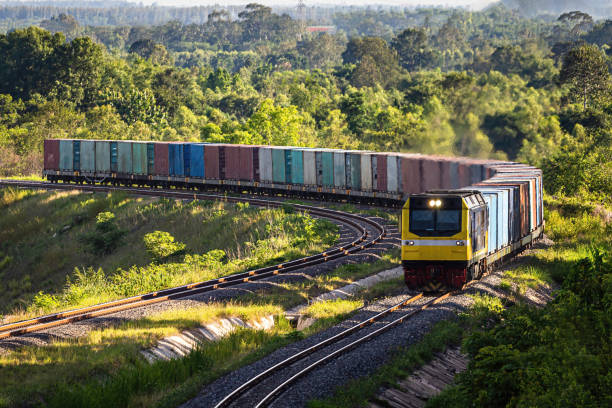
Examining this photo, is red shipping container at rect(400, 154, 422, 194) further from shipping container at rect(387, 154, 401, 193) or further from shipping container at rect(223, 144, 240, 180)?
shipping container at rect(223, 144, 240, 180)

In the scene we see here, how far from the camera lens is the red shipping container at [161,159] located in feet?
195

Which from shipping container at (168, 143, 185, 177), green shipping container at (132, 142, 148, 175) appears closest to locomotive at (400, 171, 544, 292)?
shipping container at (168, 143, 185, 177)

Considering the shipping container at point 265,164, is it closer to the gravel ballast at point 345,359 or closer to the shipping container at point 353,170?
the shipping container at point 353,170

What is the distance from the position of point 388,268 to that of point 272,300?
6.14 m

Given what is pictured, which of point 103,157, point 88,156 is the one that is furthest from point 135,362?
point 88,156

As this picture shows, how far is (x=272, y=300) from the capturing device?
23.5 meters

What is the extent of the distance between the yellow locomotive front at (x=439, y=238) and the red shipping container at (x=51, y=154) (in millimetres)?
50807

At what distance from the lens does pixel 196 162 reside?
5762 centimetres

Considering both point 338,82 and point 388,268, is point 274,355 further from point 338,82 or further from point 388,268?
point 338,82

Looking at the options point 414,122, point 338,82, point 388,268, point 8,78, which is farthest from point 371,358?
point 338,82

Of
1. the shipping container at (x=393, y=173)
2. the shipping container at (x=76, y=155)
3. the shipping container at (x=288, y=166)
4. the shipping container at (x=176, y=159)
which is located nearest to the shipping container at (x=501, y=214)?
the shipping container at (x=393, y=173)

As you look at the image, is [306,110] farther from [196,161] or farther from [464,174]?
[464,174]

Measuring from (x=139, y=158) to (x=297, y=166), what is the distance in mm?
16148

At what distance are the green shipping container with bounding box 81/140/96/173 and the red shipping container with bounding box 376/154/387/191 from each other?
92.0 ft
